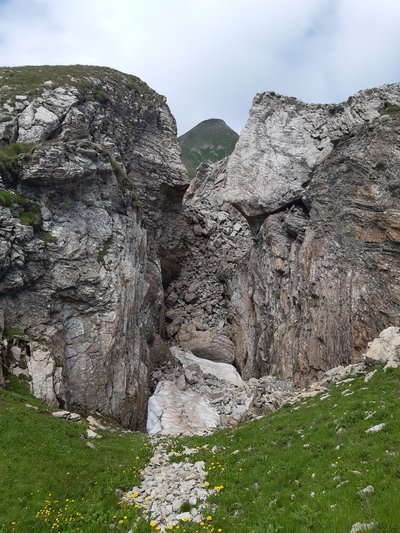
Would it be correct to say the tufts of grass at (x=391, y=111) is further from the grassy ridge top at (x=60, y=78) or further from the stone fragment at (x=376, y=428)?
the stone fragment at (x=376, y=428)

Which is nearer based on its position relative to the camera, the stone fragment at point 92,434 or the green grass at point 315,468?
→ the green grass at point 315,468

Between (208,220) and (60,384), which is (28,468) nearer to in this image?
(60,384)

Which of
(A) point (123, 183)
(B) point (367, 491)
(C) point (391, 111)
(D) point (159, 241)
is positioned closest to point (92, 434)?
(B) point (367, 491)

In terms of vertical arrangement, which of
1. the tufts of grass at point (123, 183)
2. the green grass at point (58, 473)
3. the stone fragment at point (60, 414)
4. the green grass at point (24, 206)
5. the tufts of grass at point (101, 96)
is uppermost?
the tufts of grass at point (101, 96)

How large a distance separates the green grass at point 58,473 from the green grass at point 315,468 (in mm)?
3616

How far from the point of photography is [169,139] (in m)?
68.9

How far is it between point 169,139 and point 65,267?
38.9m

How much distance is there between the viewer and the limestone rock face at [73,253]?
112 feet

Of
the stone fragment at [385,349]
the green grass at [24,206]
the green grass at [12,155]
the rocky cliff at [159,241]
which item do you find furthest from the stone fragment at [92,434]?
the green grass at [12,155]

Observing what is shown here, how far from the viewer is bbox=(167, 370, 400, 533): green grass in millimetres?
10594

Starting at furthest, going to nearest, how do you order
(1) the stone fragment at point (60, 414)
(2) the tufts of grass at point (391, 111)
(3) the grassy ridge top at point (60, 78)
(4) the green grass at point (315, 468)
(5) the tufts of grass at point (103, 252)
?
(3) the grassy ridge top at point (60, 78)
(2) the tufts of grass at point (391, 111)
(5) the tufts of grass at point (103, 252)
(1) the stone fragment at point (60, 414)
(4) the green grass at point (315, 468)

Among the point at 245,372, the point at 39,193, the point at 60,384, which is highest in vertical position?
the point at 39,193

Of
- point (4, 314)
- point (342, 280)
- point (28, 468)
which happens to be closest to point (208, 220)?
point (342, 280)

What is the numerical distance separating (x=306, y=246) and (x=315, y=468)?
3588 centimetres
